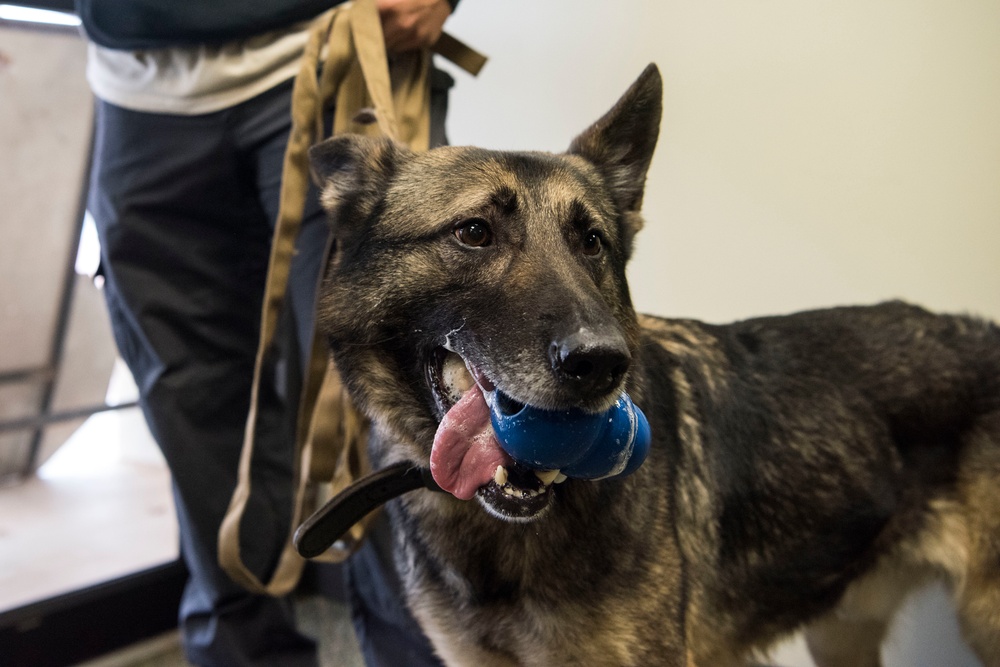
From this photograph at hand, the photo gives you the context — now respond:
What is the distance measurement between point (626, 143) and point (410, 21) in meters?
0.51


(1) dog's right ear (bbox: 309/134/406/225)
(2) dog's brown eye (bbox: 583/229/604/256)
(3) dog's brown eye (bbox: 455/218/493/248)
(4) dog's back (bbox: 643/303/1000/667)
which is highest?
(2) dog's brown eye (bbox: 583/229/604/256)

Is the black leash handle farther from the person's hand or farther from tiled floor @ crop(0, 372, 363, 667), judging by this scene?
tiled floor @ crop(0, 372, 363, 667)

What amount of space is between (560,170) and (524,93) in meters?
1.05

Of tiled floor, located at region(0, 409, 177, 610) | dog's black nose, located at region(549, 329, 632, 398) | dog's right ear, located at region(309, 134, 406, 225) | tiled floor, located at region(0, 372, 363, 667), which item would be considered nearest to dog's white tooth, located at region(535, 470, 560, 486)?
dog's black nose, located at region(549, 329, 632, 398)

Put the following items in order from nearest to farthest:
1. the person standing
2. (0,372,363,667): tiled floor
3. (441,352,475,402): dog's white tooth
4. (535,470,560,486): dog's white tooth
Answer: (535,470,560,486): dog's white tooth < (441,352,475,402): dog's white tooth < the person standing < (0,372,363,667): tiled floor

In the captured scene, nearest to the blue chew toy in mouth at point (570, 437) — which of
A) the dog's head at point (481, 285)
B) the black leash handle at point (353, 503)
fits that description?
the dog's head at point (481, 285)

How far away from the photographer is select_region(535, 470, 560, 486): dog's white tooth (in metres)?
0.98

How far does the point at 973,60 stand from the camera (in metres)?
1.61

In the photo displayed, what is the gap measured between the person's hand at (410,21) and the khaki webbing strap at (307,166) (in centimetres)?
6

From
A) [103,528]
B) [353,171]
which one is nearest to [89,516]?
[103,528]

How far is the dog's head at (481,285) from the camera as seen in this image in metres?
0.94

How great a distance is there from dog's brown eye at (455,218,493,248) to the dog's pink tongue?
27 cm

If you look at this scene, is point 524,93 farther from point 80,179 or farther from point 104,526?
point 104,526

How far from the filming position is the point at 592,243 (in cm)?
118
